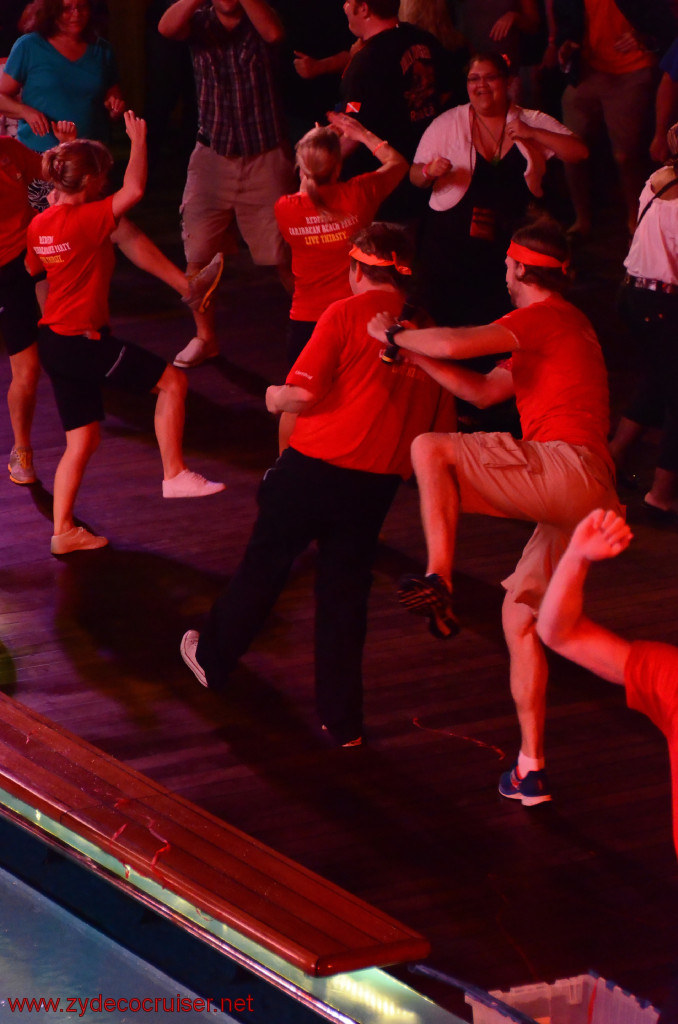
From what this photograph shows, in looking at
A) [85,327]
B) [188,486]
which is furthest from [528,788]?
[85,327]

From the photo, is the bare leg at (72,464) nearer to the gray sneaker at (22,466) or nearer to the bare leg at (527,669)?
the gray sneaker at (22,466)

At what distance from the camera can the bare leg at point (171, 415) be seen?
17.4 feet

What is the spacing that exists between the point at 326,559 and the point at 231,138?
3.80 meters

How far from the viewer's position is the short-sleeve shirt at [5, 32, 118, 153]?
22.7ft

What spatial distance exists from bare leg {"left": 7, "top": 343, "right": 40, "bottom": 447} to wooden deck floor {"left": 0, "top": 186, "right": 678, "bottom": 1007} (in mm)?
270

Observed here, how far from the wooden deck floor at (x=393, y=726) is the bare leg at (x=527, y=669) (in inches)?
9.6

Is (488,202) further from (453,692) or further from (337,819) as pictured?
(337,819)

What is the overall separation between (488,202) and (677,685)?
4104 mm

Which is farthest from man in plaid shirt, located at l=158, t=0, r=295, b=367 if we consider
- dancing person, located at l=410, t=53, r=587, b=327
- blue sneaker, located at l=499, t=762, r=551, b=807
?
blue sneaker, located at l=499, t=762, r=551, b=807

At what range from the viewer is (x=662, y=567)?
5281 mm

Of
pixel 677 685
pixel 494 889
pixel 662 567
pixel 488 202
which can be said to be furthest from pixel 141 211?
pixel 677 685

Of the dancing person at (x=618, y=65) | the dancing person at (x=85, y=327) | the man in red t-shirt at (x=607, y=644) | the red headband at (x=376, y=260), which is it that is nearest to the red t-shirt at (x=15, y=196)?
the dancing person at (x=85, y=327)

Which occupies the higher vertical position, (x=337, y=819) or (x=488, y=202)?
(x=488, y=202)

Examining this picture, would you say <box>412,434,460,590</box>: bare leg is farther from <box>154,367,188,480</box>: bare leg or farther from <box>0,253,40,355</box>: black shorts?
<box>0,253,40,355</box>: black shorts
